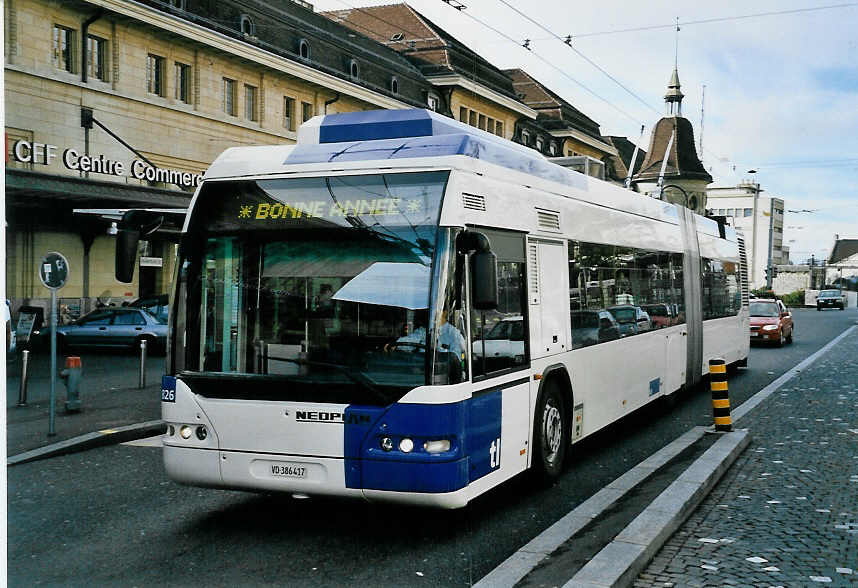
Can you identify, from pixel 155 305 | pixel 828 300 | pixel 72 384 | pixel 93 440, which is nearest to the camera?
pixel 93 440

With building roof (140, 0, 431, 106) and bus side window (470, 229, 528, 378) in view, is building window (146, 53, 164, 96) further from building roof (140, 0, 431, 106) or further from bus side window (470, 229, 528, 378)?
bus side window (470, 229, 528, 378)

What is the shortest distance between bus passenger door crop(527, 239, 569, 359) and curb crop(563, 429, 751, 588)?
1578 mm

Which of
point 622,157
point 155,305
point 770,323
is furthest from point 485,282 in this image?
point 622,157

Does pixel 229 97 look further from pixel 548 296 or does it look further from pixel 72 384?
pixel 548 296

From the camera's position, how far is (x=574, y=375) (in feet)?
29.9

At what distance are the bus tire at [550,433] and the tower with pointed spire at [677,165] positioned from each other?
80.1 metres

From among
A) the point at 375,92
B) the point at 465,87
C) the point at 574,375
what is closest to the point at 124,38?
the point at 375,92

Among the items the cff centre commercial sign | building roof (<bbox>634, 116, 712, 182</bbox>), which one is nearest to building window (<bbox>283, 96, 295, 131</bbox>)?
the cff centre commercial sign

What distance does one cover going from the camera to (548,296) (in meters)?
8.56

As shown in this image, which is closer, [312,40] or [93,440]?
[93,440]

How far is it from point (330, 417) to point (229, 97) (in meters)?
31.9

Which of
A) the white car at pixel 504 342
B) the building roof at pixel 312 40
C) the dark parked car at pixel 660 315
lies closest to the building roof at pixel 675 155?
the building roof at pixel 312 40

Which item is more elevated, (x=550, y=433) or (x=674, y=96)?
(x=674, y=96)

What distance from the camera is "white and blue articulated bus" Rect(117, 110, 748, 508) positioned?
255 inches
